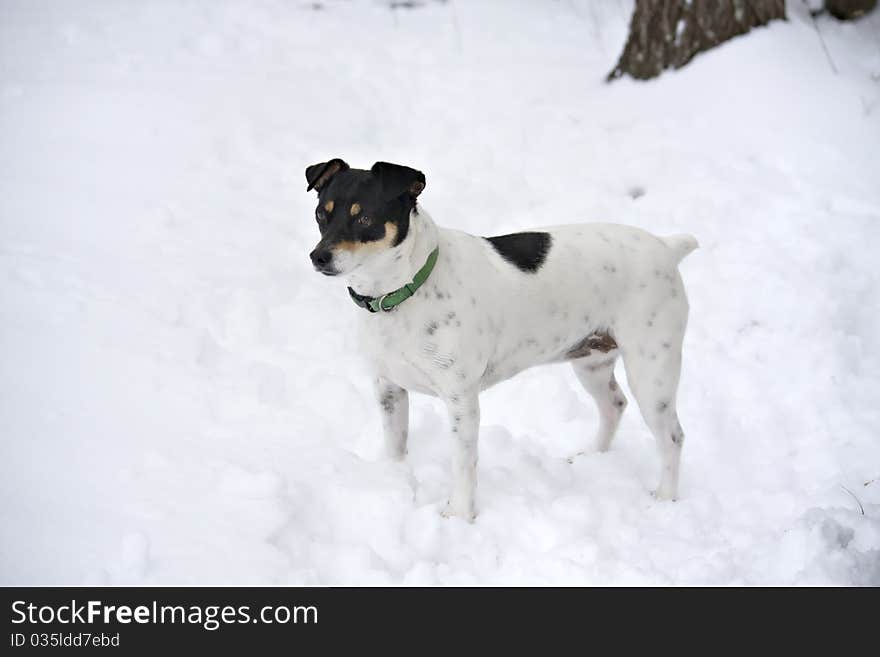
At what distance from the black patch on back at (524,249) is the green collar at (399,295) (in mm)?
415

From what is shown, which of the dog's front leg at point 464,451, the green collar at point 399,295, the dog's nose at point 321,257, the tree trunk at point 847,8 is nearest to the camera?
the dog's nose at point 321,257

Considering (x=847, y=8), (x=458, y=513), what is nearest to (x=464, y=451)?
(x=458, y=513)

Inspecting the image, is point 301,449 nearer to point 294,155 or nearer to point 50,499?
point 50,499

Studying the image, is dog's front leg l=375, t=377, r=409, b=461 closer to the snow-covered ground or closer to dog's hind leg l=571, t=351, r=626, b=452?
the snow-covered ground

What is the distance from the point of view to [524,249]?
3693 millimetres

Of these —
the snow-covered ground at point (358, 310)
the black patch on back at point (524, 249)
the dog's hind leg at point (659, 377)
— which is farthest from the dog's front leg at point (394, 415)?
the dog's hind leg at point (659, 377)

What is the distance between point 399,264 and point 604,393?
1.56 metres

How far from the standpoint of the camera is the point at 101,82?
265 inches

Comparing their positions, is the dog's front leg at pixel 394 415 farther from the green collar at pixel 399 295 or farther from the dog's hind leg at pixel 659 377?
the dog's hind leg at pixel 659 377

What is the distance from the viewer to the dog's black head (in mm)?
3051

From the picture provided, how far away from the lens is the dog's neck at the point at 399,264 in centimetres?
320

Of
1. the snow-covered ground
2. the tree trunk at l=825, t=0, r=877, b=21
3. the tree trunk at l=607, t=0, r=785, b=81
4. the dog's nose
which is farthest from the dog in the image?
the tree trunk at l=825, t=0, r=877, b=21

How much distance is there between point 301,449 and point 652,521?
164 centimetres
